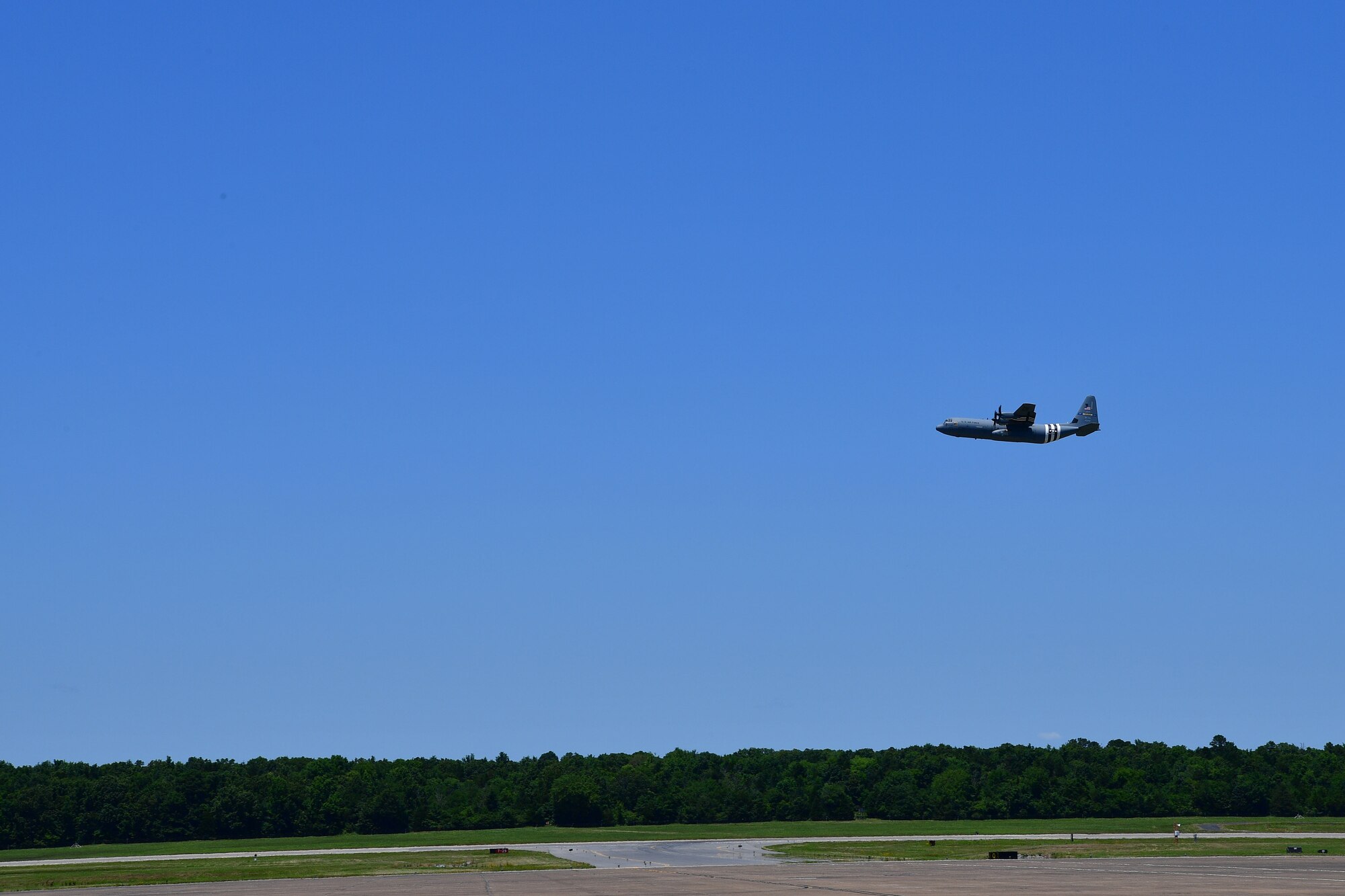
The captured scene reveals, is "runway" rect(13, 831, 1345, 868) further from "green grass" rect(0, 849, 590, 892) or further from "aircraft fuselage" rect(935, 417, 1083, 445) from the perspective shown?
"aircraft fuselage" rect(935, 417, 1083, 445)

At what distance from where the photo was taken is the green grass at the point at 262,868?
344 ft

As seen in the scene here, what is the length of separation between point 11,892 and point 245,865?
3211 centimetres

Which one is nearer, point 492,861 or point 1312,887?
point 1312,887

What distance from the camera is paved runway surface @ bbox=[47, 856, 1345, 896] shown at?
78812 mm

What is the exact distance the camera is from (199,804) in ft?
605

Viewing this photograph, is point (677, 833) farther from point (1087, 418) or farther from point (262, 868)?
point (1087, 418)

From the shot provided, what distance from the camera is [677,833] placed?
171 metres

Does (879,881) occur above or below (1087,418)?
below

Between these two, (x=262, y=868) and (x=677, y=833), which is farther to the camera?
(x=677, y=833)

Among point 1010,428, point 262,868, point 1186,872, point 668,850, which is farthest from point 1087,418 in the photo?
point 262,868

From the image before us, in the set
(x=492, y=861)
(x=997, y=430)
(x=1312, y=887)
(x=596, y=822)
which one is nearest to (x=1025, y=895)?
(x=1312, y=887)

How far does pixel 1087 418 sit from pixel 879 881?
40101mm

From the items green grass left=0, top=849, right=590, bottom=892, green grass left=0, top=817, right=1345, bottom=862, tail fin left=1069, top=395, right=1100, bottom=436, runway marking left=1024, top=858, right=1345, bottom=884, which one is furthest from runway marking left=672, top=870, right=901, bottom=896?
green grass left=0, top=817, right=1345, bottom=862

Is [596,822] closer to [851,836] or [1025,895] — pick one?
[851,836]
